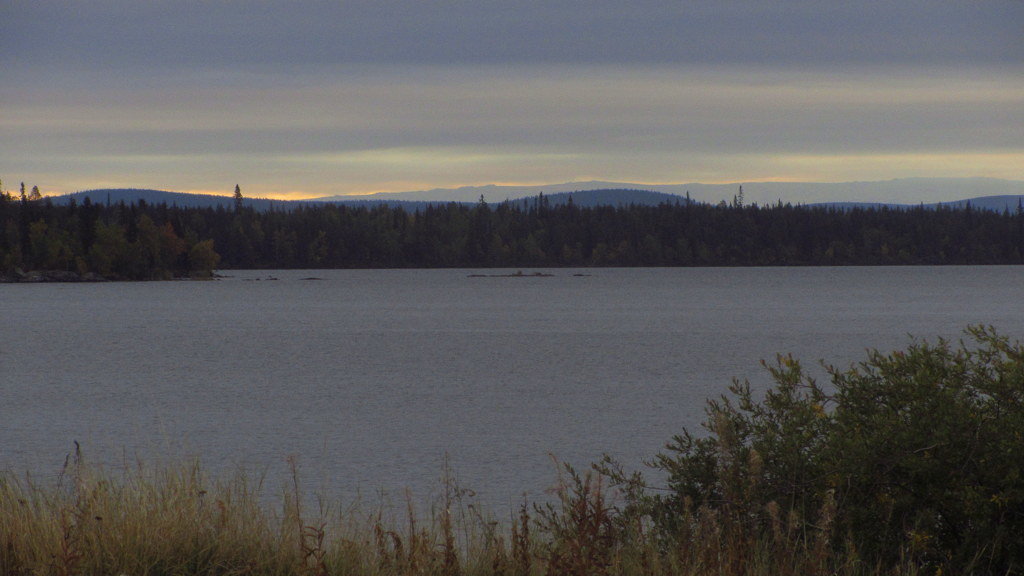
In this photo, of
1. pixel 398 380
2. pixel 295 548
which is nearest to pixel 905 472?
pixel 295 548

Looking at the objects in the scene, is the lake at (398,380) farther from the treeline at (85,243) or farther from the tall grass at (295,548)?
the treeline at (85,243)

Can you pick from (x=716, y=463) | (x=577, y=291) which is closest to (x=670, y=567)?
(x=716, y=463)

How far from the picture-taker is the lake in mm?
24156

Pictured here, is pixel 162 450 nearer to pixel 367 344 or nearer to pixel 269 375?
pixel 269 375

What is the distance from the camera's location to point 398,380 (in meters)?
43.2

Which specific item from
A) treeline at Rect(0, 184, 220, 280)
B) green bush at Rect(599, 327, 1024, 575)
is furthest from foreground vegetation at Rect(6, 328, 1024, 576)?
treeline at Rect(0, 184, 220, 280)

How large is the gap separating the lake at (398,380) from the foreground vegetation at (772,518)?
2.11 meters

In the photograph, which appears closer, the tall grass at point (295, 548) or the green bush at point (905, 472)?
the tall grass at point (295, 548)

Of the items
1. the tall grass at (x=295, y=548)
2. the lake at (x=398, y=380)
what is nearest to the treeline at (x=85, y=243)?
the lake at (x=398, y=380)

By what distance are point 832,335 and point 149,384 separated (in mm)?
46005

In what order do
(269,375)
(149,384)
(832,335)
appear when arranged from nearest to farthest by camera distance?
1. (149,384)
2. (269,375)
3. (832,335)

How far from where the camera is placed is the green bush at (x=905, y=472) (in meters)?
8.83

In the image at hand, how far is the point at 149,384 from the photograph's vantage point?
42125mm

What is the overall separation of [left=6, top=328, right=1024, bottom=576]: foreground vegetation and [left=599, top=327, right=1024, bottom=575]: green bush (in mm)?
16
